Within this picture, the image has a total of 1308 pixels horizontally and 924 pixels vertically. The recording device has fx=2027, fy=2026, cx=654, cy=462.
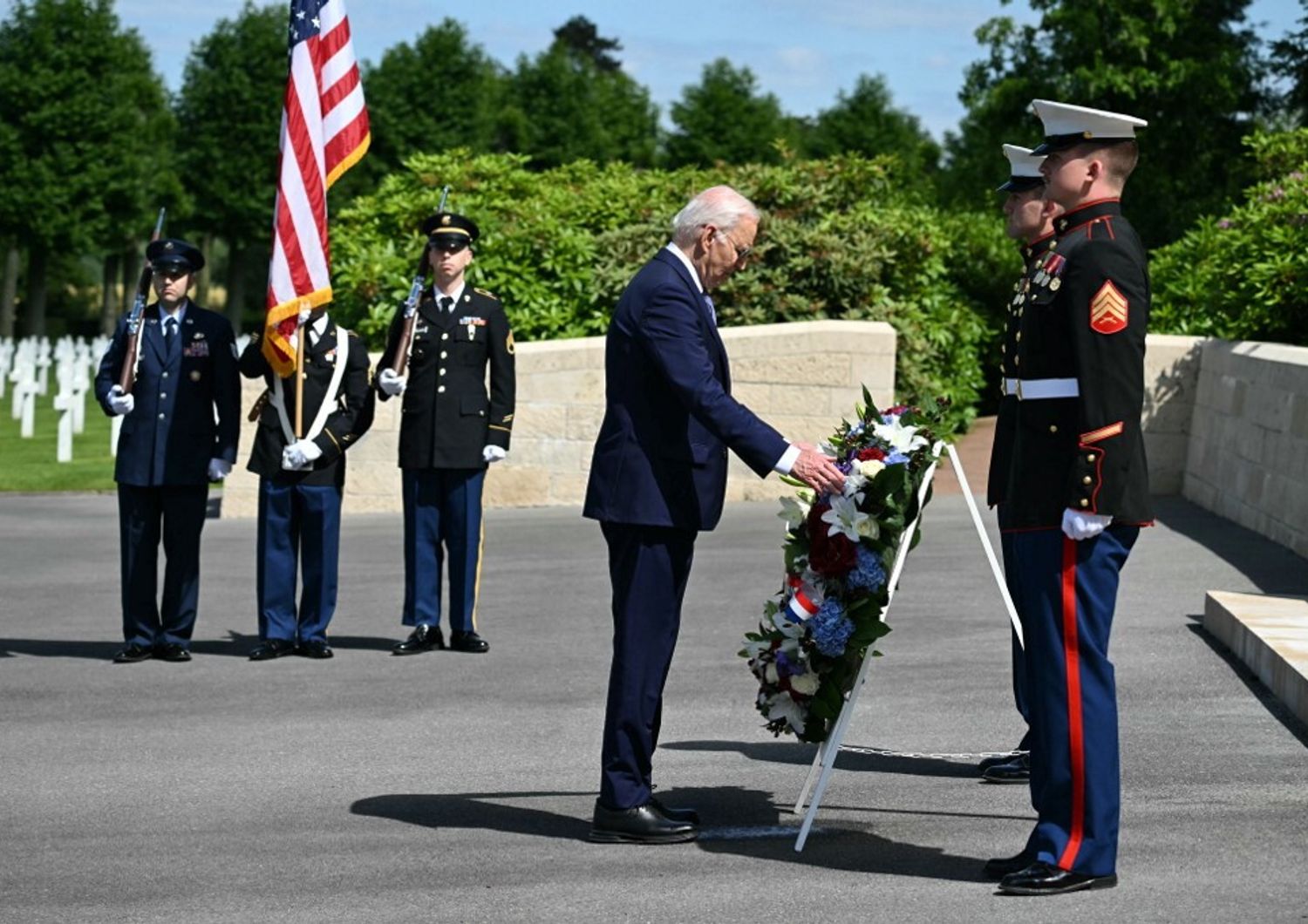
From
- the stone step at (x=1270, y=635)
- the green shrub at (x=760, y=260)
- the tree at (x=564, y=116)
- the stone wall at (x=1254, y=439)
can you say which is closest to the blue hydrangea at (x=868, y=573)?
the stone step at (x=1270, y=635)

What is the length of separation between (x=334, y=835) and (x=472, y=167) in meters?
14.1

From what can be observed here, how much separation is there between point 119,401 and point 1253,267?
344 inches

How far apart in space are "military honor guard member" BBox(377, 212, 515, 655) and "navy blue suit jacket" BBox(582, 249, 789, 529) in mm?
3992

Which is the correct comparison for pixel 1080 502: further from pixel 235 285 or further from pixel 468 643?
pixel 235 285

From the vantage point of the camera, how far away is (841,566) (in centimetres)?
596

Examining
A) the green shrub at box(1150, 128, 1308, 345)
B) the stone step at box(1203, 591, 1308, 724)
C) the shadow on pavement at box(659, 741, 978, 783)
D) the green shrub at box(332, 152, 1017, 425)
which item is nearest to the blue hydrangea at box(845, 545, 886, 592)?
the shadow on pavement at box(659, 741, 978, 783)

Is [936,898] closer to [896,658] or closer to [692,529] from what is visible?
[692,529]

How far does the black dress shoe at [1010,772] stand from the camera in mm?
6766

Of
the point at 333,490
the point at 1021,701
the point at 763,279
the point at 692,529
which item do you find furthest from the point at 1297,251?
the point at 692,529

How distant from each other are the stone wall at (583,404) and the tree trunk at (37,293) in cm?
3560

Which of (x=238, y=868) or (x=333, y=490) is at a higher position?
(x=333, y=490)

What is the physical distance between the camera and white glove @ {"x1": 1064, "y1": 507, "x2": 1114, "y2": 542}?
17.1 ft

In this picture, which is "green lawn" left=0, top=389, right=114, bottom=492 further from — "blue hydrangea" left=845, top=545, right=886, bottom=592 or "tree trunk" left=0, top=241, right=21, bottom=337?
"tree trunk" left=0, top=241, right=21, bottom=337

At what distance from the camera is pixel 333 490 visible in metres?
9.95
